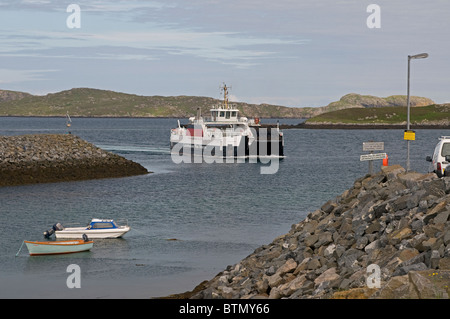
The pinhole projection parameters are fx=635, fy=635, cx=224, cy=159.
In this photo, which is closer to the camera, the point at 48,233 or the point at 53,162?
the point at 48,233

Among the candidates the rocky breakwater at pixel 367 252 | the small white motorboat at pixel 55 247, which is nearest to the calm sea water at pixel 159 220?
the small white motorboat at pixel 55 247

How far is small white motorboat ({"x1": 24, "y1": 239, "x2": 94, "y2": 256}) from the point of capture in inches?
1096

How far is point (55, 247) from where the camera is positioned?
2809cm

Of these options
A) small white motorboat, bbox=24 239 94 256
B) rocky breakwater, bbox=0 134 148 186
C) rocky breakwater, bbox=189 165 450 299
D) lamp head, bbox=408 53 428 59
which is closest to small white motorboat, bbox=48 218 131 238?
small white motorboat, bbox=24 239 94 256

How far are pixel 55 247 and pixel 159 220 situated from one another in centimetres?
1025

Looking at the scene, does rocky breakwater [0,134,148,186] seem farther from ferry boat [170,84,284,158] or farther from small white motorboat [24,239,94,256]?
small white motorboat [24,239,94,256]

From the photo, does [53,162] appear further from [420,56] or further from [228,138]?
[420,56]

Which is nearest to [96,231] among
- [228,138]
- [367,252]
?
[367,252]

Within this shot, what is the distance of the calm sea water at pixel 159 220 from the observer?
76.6ft

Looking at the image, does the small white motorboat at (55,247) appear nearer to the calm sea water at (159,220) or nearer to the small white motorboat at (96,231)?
the calm sea water at (159,220)

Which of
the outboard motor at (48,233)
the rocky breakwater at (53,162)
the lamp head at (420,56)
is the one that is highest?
the lamp head at (420,56)

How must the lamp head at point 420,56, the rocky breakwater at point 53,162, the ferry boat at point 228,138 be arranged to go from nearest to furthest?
the lamp head at point 420,56, the rocky breakwater at point 53,162, the ferry boat at point 228,138

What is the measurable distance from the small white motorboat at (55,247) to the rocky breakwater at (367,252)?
933 centimetres

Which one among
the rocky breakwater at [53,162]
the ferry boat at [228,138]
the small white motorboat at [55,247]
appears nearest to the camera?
the small white motorboat at [55,247]
